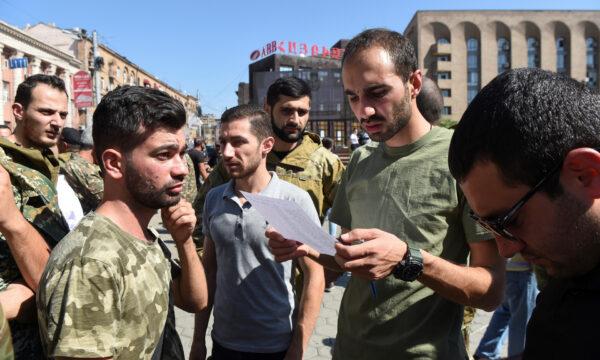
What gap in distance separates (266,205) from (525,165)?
2.69 feet

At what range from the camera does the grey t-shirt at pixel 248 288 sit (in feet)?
7.55

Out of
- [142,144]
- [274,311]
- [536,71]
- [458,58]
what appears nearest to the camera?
[536,71]

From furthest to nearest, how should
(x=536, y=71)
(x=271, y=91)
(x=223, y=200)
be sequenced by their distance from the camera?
1. (x=271, y=91)
2. (x=223, y=200)
3. (x=536, y=71)

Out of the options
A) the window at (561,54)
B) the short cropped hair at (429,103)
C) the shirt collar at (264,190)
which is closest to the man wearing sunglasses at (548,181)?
the shirt collar at (264,190)

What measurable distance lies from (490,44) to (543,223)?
6581 cm

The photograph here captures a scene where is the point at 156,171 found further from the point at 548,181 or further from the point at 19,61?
the point at 19,61

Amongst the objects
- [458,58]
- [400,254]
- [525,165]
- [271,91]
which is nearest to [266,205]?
[400,254]

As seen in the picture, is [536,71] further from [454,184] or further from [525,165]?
[454,184]

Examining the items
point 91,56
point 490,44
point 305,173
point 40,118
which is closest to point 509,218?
point 305,173

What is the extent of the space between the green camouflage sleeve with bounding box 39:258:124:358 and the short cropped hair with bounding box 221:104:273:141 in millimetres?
1531

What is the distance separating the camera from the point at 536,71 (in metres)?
1.06

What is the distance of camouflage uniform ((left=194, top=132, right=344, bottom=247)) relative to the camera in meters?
3.46

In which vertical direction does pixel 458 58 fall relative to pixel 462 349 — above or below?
above

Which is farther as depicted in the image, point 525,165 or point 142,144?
point 142,144
